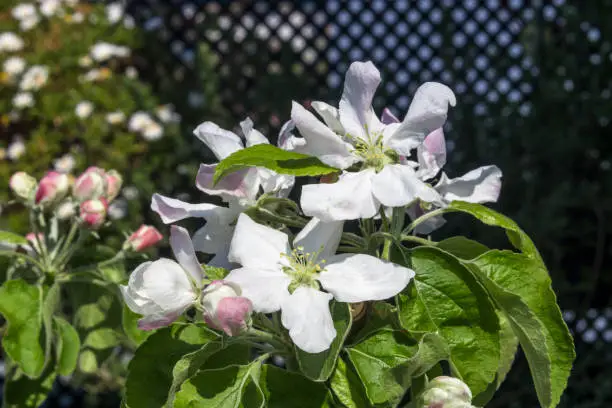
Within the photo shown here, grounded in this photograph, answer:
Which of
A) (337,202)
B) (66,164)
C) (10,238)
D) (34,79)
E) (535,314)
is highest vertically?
(337,202)

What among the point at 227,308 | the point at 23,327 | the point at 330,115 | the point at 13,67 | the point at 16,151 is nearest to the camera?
the point at 227,308

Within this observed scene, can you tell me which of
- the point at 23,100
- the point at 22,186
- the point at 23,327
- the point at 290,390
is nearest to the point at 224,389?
the point at 290,390

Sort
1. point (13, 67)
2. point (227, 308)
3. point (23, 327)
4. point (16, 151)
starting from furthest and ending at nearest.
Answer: point (13, 67) → point (16, 151) → point (23, 327) → point (227, 308)

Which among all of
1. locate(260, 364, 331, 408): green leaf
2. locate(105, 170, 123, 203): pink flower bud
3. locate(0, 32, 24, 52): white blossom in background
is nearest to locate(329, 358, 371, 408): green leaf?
locate(260, 364, 331, 408): green leaf

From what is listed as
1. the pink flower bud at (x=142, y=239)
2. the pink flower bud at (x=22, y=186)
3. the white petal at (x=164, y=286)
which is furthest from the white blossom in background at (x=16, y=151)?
the white petal at (x=164, y=286)

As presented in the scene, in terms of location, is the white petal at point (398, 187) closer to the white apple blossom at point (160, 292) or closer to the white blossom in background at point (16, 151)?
the white apple blossom at point (160, 292)

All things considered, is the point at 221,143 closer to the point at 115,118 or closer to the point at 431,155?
the point at 431,155

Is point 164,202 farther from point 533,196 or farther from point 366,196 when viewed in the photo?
point 533,196
